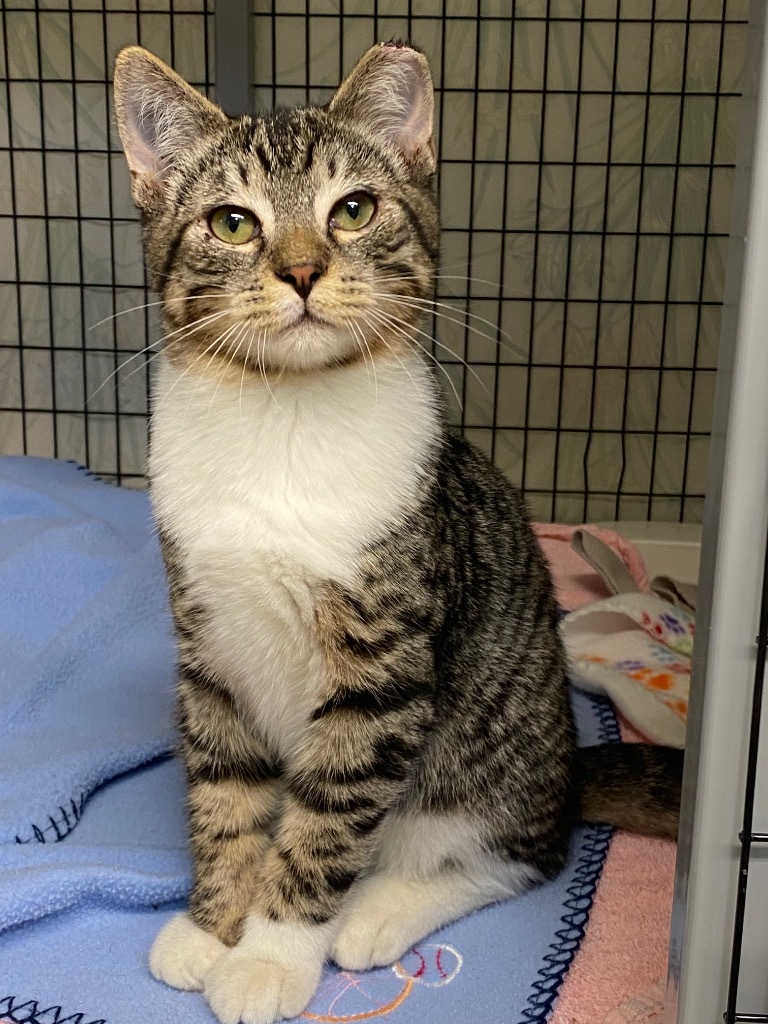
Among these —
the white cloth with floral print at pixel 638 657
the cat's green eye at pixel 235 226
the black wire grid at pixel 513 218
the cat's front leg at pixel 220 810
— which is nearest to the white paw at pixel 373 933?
the cat's front leg at pixel 220 810

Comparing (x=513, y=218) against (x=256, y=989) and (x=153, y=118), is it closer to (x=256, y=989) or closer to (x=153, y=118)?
(x=153, y=118)

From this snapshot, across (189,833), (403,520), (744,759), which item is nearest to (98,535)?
(189,833)

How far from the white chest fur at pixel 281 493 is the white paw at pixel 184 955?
27 centimetres

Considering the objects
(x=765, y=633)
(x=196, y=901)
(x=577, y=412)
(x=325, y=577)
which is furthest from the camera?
(x=577, y=412)

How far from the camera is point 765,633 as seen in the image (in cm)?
78

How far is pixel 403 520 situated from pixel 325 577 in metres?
0.12

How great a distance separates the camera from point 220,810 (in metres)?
1.26

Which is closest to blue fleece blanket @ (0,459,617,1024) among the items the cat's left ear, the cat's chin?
the cat's chin

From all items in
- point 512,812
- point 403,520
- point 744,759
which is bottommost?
point 512,812

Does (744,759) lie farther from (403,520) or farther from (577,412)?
(577,412)

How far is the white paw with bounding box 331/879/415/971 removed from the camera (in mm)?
1170

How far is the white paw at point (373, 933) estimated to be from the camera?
46.1 inches

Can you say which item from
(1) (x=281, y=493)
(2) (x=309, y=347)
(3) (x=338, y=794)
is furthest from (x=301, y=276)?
(3) (x=338, y=794)

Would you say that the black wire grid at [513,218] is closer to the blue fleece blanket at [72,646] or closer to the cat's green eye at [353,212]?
the blue fleece blanket at [72,646]
